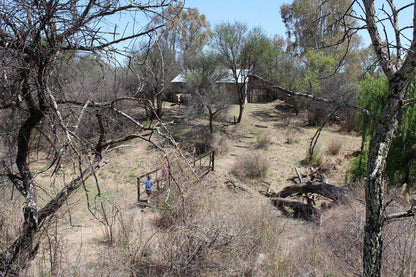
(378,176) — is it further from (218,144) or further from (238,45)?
(238,45)

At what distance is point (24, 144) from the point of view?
2887 mm

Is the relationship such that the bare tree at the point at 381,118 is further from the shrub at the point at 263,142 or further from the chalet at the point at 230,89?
the shrub at the point at 263,142

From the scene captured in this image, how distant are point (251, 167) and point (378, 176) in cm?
1094

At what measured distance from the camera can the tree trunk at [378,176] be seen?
2119 millimetres

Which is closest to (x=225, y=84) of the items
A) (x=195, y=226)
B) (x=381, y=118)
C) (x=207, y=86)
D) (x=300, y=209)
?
(x=207, y=86)

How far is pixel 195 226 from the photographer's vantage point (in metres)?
3.99

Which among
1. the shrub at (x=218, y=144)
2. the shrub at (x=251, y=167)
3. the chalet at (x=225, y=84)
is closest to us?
the shrub at (x=251, y=167)

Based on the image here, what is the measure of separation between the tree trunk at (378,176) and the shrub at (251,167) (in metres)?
10.4

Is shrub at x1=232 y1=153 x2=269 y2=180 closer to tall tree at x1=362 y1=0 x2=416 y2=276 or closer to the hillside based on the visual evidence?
the hillside

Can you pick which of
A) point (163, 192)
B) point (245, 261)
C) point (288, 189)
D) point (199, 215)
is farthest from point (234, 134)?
point (245, 261)

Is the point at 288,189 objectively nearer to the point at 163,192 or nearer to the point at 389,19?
the point at 163,192

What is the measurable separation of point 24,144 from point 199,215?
306 cm

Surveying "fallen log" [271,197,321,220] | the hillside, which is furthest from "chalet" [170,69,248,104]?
"fallen log" [271,197,321,220]

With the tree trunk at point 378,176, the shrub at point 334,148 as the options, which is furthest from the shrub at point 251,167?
A: the tree trunk at point 378,176
